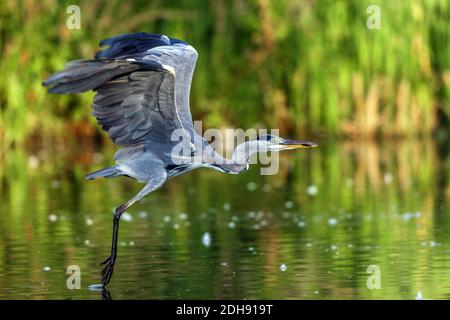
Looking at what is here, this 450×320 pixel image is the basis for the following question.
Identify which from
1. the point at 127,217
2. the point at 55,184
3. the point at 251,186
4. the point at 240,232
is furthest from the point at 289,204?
the point at 55,184

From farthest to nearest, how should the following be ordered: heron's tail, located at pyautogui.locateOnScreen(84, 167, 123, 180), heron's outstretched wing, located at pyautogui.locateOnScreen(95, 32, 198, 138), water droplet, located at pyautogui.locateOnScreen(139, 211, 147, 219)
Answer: water droplet, located at pyautogui.locateOnScreen(139, 211, 147, 219) < heron's tail, located at pyautogui.locateOnScreen(84, 167, 123, 180) < heron's outstretched wing, located at pyautogui.locateOnScreen(95, 32, 198, 138)

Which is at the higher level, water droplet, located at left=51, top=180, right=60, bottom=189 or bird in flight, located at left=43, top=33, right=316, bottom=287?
water droplet, located at left=51, top=180, right=60, bottom=189

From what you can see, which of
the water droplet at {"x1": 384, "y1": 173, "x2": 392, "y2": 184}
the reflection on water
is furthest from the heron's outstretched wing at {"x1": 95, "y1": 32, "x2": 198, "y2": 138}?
the water droplet at {"x1": 384, "y1": 173, "x2": 392, "y2": 184}

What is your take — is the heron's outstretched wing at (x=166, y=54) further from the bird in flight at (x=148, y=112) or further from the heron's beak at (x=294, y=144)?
the heron's beak at (x=294, y=144)

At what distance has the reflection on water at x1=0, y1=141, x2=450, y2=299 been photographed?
31.8 ft

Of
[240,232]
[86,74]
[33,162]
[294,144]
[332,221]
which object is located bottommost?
[240,232]

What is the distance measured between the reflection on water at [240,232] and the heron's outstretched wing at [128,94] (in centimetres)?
Result: 126

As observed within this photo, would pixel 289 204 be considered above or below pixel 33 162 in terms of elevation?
below

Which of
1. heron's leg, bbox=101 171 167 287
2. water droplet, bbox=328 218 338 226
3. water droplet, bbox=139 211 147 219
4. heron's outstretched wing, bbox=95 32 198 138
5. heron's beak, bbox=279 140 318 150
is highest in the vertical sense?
heron's outstretched wing, bbox=95 32 198 138

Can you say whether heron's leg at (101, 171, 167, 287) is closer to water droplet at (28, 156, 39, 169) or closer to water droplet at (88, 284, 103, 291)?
water droplet at (88, 284, 103, 291)

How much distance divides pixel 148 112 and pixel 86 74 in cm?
114

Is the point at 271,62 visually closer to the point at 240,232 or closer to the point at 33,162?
the point at 33,162

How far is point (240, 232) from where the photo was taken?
513 inches

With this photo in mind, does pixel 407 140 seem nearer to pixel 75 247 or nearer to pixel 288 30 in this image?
pixel 288 30
